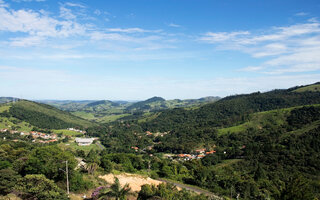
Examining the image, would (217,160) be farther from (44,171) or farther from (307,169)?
(44,171)

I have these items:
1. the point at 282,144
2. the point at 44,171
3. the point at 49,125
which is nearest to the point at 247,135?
the point at 282,144

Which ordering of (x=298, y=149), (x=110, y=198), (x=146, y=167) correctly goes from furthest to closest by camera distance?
1. (x=298, y=149)
2. (x=146, y=167)
3. (x=110, y=198)

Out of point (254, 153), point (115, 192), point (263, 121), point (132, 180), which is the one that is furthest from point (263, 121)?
point (115, 192)

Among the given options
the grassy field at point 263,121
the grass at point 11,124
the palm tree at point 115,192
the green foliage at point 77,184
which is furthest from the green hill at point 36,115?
the palm tree at point 115,192

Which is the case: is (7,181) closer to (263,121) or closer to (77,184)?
(77,184)

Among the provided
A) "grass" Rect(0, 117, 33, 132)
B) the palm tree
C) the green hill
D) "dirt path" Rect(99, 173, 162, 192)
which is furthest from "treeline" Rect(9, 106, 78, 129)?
the palm tree

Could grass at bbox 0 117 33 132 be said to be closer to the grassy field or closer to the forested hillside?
the forested hillside

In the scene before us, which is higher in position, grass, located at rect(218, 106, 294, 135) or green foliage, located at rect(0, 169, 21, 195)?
green foliage, located at rect(0, 169, 21, 195)

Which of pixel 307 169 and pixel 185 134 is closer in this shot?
pixel 307 169

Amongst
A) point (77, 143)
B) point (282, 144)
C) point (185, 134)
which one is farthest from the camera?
point (185, 134)
